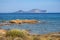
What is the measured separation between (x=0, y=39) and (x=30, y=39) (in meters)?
0.96

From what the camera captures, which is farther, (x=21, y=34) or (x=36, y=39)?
(x=21, y=34)

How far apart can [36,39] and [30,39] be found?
290 mm

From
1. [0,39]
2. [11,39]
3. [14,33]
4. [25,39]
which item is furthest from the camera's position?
[14,33]

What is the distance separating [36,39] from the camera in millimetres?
4801

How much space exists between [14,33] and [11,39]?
2.66ft

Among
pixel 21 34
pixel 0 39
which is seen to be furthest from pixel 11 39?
pixel 21 34

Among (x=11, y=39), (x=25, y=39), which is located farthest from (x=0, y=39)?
(x=25, y=39)

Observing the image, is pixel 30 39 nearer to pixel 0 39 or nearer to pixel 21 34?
pixel 21 34

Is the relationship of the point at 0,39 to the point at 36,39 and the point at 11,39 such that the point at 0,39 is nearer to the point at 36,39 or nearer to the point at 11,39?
the point at 11,39

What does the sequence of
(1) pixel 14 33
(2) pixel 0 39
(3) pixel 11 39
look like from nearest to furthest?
(2) pixel 0 39, (3) pixel 11 39, (1) pixel 14 33

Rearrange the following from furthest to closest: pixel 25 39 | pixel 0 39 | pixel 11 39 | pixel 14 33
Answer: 1. pixel 14 33
2. pixel 25 39
3. pixel 11 39
4. pixel 0 39

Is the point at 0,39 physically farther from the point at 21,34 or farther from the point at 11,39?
the point at 21,34

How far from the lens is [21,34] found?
17.2 feet

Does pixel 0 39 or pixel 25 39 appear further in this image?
pixel 25 39
